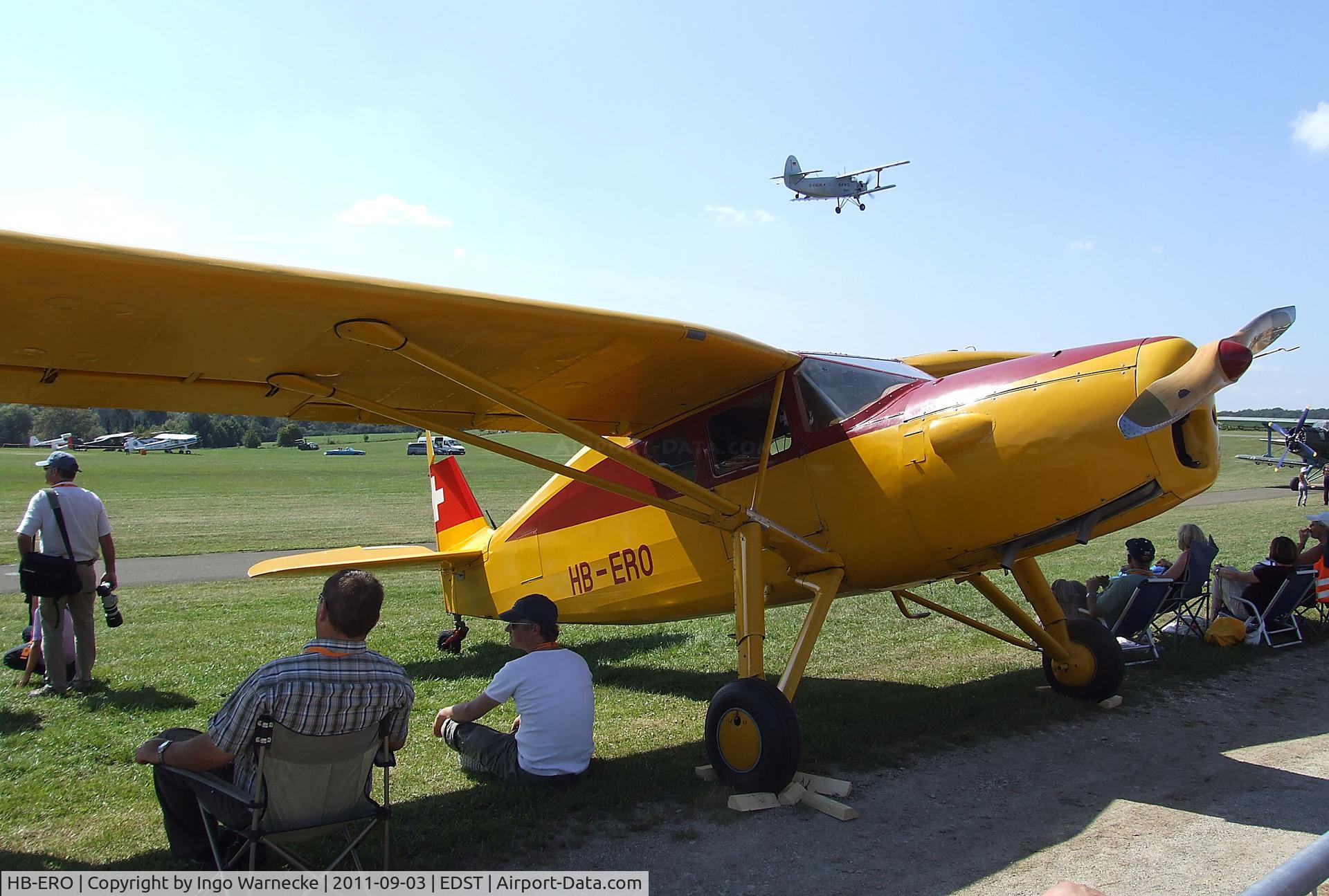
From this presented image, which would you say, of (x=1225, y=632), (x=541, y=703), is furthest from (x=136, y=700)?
(x=1225, y=632)

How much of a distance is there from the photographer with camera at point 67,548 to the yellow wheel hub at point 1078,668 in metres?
7.08

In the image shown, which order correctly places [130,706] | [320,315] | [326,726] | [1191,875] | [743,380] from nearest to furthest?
[326,726], [1191,875], [320,315], [743,380], [130,706]

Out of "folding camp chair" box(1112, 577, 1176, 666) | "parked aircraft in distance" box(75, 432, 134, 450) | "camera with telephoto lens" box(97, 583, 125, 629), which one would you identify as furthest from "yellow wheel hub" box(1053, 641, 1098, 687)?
"parked aircraft in distance" box(75, 432, 134, 450)

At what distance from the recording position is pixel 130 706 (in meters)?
6.46

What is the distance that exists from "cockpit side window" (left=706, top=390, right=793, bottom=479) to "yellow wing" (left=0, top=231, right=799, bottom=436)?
133 mm

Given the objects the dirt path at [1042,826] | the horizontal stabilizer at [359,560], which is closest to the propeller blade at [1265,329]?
the dirt path at [1042,826]

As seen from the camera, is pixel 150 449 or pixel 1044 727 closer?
pixel 1044 727

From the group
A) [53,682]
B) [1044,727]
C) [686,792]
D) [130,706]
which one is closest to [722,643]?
[1044,727]

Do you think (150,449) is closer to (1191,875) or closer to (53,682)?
(53,682)

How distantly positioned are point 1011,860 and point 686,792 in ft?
5.32

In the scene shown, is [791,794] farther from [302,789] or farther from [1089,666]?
[1089,666]

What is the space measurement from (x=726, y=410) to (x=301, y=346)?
2679 mm

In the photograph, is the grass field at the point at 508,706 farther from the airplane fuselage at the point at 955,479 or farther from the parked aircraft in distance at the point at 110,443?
the parked aircraft in distance at the point at 110,443

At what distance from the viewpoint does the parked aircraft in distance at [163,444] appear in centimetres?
9219
